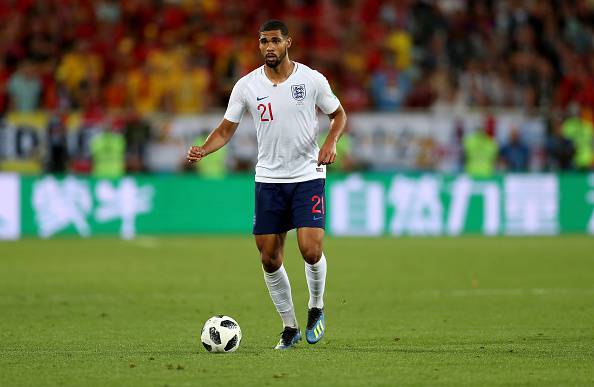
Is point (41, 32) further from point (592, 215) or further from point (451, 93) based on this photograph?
point (592, 215)

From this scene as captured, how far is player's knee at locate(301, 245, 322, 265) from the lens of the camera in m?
8.45

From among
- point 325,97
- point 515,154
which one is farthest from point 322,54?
point 325,97

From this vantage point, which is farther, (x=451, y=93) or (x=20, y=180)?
(x=451, y=93)

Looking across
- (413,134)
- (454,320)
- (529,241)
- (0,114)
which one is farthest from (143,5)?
(454,320)

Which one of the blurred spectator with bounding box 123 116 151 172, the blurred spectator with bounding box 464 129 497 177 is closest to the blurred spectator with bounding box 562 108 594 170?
the blurred spectator with bounding box 464 129 497 177

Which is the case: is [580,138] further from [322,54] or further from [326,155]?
[326,155]

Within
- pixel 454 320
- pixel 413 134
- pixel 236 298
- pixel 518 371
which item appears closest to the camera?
pixel 518 371

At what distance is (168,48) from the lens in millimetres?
23406

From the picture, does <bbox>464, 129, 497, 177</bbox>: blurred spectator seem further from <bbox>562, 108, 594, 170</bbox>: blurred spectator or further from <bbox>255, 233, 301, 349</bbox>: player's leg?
<bbox>255, 233, 301, 349</bbox>: player's leg

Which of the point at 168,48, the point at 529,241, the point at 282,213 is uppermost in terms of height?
the point at 168,48

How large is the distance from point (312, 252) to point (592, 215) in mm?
14800

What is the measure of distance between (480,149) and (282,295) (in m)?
14.2

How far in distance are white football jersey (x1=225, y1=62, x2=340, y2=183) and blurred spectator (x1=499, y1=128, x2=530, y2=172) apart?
47.8 feet

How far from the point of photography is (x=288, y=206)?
8.60 m
